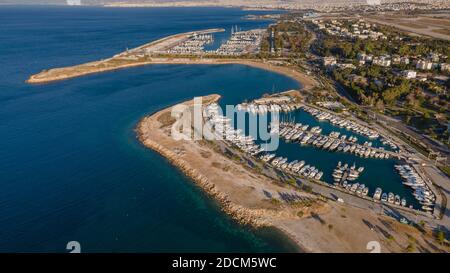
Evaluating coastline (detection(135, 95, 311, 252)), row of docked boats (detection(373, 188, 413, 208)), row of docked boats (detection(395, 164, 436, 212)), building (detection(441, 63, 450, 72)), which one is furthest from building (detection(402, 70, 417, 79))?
coastline (detection(135, 95, 311, 252))

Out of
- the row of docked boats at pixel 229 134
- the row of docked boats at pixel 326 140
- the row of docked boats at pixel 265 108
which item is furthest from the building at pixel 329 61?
the row of docked boats at pixel 229 134

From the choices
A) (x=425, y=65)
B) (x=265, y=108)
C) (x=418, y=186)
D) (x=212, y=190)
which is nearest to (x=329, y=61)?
(x=425, y=65)

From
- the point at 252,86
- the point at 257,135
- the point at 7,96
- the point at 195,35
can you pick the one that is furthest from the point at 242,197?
the point at 195,35

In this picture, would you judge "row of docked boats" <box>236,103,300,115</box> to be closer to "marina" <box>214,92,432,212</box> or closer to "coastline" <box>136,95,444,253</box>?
"marina" <box>214,92,432,212</box>

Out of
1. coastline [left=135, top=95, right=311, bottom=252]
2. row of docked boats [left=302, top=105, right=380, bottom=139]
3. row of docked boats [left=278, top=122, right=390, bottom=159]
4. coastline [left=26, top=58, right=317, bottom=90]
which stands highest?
coastline [left=26, top=58, right=317, bottom=90]

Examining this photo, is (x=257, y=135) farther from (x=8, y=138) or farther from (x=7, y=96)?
(x=7, y=96)

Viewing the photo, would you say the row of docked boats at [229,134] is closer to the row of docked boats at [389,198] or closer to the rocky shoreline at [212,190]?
the rocky shoreline at [212,190]

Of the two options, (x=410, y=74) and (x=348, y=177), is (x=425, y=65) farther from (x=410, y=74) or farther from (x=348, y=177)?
(x=348, y=177)
